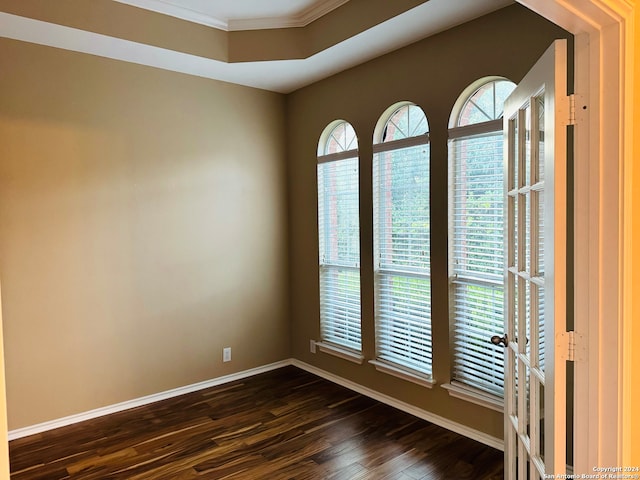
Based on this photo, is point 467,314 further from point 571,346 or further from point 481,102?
point 571,346

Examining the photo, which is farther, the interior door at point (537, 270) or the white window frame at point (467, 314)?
the white window frame at point (467, 314)

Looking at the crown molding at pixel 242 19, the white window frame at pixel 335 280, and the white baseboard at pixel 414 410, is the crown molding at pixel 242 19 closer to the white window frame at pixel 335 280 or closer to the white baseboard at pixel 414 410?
the white window frame at pixel 335 280

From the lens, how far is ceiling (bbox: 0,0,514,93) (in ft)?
8.97

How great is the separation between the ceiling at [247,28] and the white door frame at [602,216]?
1.44 metres

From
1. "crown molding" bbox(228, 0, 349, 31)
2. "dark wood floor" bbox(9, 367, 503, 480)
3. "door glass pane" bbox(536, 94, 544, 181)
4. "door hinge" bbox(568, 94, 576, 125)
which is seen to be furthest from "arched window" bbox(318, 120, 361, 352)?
"door hinge" bbox(568, 94, 576, 125)

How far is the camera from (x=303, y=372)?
424cm

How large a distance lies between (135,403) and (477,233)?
2814mm

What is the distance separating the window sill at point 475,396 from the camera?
9.05 feet

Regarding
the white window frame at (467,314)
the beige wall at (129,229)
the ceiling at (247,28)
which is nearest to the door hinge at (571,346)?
the white window frame at (467,314)

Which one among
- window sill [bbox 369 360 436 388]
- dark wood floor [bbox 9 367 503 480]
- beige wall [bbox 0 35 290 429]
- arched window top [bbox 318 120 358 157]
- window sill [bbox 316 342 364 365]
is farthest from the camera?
arched window top [bbox 318 120 358 157]

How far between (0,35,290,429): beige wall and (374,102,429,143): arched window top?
→ 120 cm

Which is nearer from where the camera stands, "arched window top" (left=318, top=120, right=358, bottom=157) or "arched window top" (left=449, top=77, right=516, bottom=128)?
"arched window top" (left=449, top=77, right=516, bottom=128)

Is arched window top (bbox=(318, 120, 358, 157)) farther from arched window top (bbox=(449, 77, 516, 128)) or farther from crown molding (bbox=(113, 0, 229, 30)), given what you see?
crown molding (bbox=(113, 0, 229, 30))

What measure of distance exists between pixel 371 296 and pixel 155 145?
2065 mm
